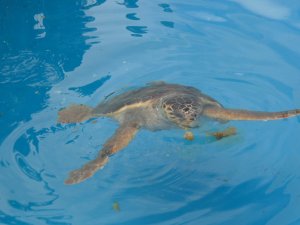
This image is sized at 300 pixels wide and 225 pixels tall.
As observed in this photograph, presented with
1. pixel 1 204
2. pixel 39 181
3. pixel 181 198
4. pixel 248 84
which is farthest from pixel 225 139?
pixel 1 204

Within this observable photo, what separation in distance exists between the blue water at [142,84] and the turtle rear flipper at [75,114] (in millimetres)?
86

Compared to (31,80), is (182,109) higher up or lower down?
higher up

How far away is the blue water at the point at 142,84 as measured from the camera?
3160 millimetres

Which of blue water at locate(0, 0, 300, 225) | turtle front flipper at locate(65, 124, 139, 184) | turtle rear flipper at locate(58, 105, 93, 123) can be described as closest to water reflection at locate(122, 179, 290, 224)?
blue water at locate(0, 0, 300, 225)

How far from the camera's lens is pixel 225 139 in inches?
146

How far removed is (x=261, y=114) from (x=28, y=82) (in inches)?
102

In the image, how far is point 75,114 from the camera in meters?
3.91

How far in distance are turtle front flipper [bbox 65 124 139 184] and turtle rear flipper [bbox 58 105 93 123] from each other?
485mm

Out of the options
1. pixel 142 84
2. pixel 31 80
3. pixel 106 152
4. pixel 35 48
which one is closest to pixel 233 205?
pixel 106 152

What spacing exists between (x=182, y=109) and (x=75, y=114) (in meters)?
1.11

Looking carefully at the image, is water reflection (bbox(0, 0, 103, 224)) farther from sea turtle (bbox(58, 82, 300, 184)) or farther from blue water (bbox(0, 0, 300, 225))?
sea turtle (bbox(58, 82, 300, 184))

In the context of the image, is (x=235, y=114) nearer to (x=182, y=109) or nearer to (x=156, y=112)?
(x=182, y=109)

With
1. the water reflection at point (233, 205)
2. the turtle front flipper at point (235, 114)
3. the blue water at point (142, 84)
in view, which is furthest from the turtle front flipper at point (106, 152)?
the turtle front flipper at point (235, 114)

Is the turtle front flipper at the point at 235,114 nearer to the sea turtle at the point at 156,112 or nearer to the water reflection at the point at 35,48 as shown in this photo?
the sea turtle at the point at 156,112
